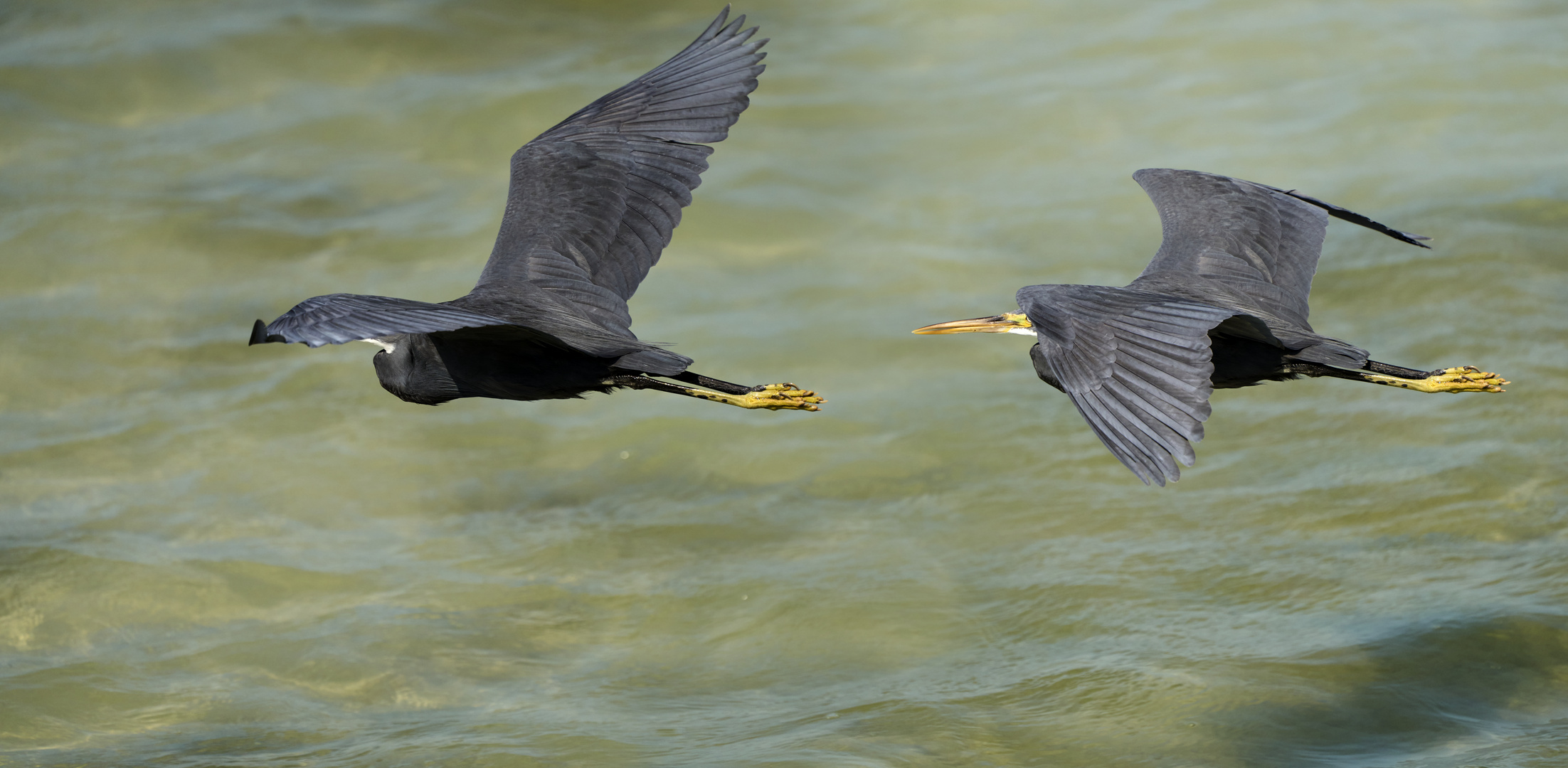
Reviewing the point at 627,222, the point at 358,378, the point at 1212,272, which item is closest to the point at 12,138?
the point at 358,378

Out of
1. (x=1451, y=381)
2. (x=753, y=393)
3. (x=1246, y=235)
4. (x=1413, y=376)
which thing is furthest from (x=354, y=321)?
(x=1451, y=381)

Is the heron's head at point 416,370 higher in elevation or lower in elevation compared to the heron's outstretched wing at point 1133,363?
higher

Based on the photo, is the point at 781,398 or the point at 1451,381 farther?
the point at 1451,381

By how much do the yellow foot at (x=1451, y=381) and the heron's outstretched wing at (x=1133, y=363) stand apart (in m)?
1.47

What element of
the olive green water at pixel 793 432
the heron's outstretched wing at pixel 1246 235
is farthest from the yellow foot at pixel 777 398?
the olive green water at pixel 793 432

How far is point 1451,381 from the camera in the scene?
334 inches

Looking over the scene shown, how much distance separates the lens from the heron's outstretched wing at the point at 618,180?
8891mm

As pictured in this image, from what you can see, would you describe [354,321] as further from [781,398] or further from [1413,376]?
[1413,376]

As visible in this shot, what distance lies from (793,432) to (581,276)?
913 cm

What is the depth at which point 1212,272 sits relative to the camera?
8.99m

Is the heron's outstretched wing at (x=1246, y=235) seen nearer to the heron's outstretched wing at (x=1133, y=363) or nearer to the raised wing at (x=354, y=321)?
the heron's outstretched wing at (x=1133, y=363)

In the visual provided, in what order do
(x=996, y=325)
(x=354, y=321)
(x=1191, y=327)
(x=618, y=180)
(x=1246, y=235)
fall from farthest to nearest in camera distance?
(x=618, y=180)
(x=1246, y=235)
(x=996, y=325)
(x=1191, y=327)
(x=354, y=321)

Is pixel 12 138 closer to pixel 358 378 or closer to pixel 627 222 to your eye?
pixel 358 378

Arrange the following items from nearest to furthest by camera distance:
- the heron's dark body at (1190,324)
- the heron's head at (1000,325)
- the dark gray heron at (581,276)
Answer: the heron's dark body at (1190,324) → the dark gray heron at (581,276) → the heron's head at (1000,325)
